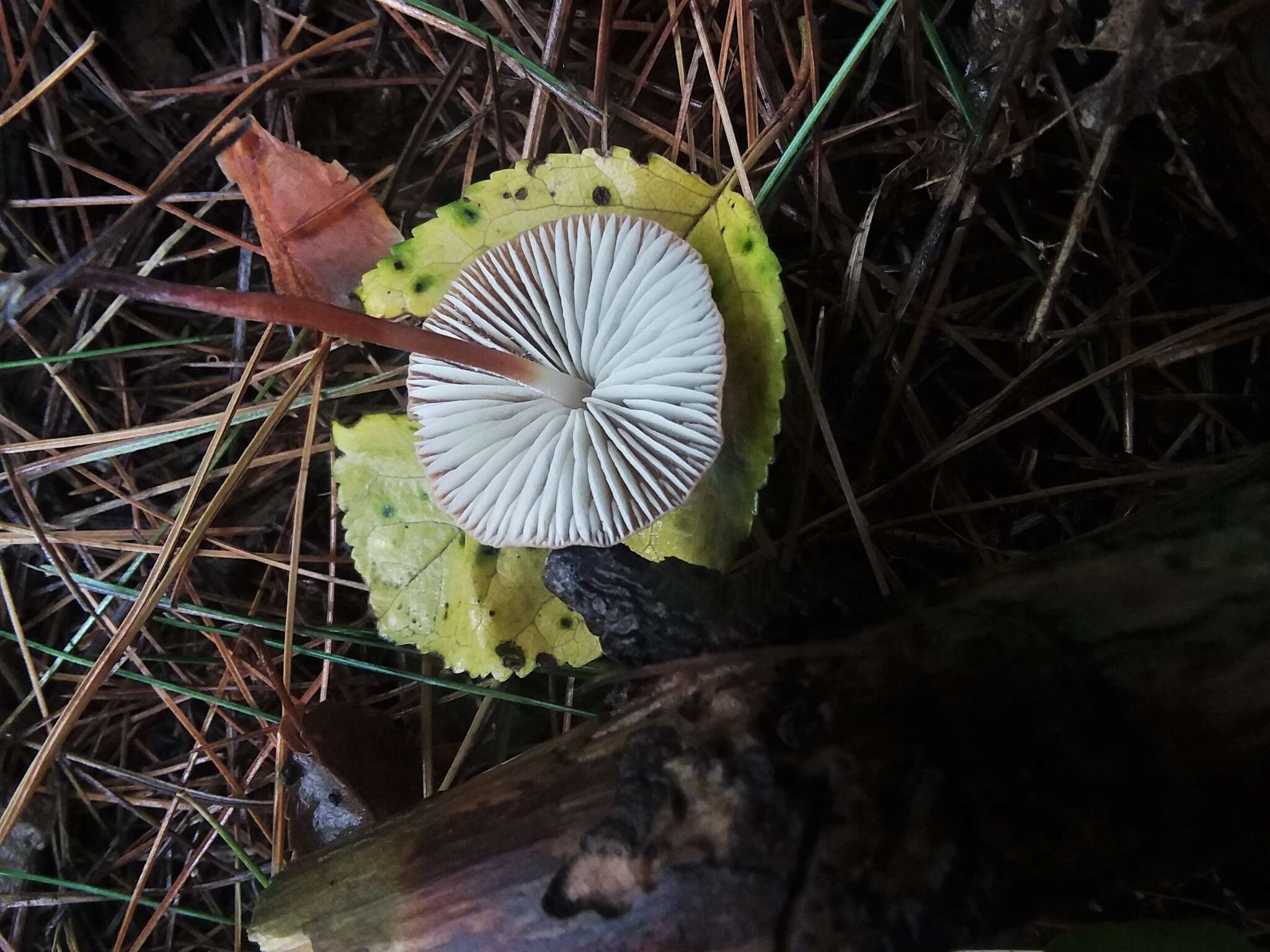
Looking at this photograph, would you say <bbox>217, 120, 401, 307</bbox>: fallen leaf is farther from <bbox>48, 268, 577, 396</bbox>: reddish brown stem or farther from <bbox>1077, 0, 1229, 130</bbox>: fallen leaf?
<bbox>1077, 0, 1229, 130</bbox>: fallen leaf

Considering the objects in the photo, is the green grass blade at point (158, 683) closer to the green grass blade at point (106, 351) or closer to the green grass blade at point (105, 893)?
the green grass blade at point (105, 893)

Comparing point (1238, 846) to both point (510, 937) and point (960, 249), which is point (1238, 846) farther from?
point (960, 249)

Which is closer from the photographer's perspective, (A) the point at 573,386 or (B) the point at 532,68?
(A) the point at 573,386

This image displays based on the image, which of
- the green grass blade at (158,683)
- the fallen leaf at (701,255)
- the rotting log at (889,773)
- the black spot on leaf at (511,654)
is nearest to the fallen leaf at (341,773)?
the green grass blade at (158,683)

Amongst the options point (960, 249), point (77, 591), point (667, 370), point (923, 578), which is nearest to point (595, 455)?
point (667, 370)

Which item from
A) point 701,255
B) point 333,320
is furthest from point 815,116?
point 333,320

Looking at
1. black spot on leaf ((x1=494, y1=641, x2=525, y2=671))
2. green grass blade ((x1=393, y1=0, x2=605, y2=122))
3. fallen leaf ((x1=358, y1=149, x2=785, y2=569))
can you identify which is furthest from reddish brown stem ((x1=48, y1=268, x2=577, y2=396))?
green grass blade ((x1=393, y1=0, x2=605, y2=122))

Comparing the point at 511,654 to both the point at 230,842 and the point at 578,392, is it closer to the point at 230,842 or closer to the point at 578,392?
the point at 578,392
